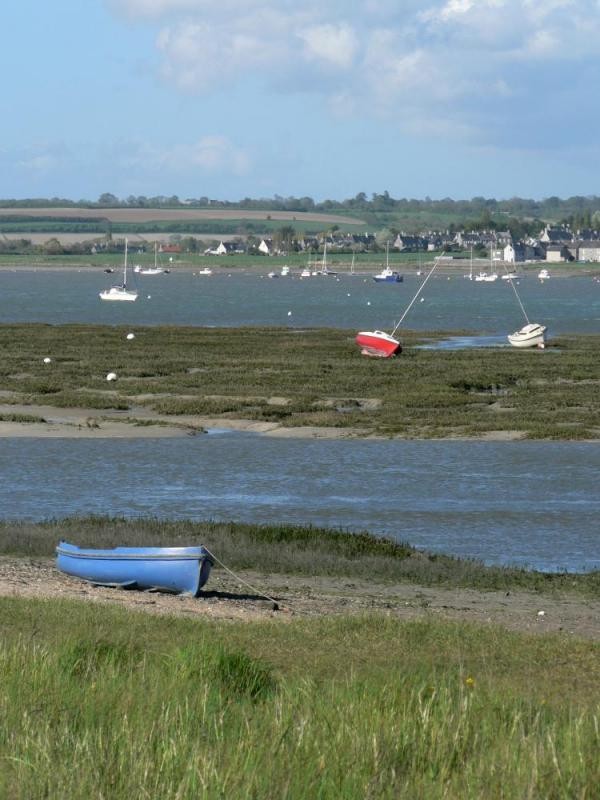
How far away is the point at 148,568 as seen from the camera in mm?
15547

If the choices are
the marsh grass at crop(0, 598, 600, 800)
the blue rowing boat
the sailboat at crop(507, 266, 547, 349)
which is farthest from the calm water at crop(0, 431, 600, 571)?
the sailboat at crop(507, 266, 547, 349)

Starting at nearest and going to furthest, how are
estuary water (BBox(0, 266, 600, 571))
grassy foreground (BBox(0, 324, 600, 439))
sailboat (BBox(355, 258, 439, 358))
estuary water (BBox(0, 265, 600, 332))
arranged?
estuary water (BBox(0, 266, 600, 571))
grassy foreground (BBox(0, 324, 600, 439))
sailboat (BBox(355, 258, 439, 358))
estuary water (BBox(0, 265, 600, 332))

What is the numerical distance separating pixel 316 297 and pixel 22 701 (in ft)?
480

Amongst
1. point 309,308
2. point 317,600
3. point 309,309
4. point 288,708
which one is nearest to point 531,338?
point 317,600

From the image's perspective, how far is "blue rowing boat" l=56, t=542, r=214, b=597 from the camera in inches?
603

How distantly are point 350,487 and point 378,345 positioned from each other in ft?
94.0

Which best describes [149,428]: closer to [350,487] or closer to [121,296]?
[350,487]

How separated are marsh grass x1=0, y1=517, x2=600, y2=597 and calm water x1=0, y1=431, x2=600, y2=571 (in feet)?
5.66

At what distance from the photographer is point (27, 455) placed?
31922 mm

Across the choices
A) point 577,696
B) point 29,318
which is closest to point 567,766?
point 577,696

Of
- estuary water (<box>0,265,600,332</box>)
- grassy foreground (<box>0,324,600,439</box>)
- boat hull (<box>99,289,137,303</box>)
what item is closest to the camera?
grassy foreground (<box>0,324,600,439</box>)

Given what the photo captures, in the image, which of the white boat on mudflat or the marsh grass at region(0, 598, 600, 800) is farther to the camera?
the white boat on mudflat

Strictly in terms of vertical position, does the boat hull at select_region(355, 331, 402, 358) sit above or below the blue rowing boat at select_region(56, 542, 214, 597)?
below

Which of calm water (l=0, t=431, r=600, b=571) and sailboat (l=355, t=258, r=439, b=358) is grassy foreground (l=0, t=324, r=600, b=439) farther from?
calm water (l=0, t=431, r=600, b=571)
